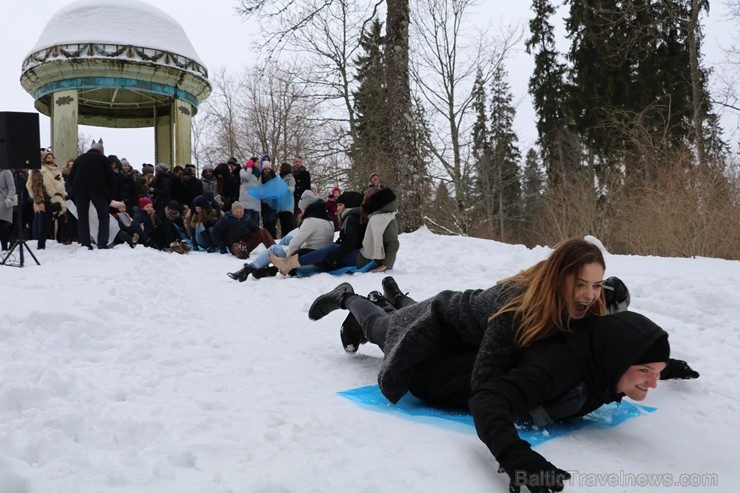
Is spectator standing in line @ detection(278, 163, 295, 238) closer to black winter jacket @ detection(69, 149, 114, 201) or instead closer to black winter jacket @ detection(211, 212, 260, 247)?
black winter jacket @ detection(211, 212, 260, 247)

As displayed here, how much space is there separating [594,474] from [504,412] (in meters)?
0.40

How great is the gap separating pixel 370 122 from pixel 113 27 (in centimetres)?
954

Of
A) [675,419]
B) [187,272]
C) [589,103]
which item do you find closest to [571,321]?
[675,419]

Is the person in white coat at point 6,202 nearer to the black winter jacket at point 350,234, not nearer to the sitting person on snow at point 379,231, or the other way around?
the black winter jacket at point 350,234

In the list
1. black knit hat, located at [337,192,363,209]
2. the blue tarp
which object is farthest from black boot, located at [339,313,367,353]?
the blue tarp

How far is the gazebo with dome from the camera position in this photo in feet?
50.8

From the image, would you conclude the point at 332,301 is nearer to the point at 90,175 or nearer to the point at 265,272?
the point at 265,272

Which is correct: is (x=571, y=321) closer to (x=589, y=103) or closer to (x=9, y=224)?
(x=9, y=224)

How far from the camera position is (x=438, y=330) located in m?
2.65

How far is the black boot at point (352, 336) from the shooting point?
3688 millimetres

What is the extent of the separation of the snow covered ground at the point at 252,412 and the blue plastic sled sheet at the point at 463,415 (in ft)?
0.21

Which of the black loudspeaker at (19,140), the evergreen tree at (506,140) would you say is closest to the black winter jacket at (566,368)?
A: the black loudspeaker at (19,140)

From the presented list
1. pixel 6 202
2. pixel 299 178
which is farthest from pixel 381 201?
pixel 6 202

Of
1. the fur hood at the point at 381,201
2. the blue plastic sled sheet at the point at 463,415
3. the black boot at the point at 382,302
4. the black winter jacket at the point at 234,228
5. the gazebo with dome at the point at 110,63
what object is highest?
the gazebo with dome at the point at 110,63
